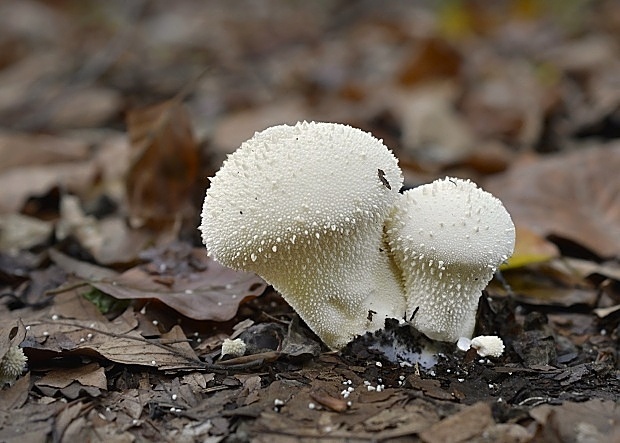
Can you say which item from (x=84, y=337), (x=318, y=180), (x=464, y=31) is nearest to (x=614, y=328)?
(x=318, y=180)

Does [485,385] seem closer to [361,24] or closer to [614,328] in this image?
[614,328]

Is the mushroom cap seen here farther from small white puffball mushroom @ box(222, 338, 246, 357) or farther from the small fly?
small white puffball mushroom @ box(222, 338, 246, 357)

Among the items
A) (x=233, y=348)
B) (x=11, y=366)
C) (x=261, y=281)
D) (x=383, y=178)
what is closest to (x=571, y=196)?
(x=261, y=281)

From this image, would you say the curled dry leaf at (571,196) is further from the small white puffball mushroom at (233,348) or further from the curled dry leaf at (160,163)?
the small white puffball mushroom at (233,348)

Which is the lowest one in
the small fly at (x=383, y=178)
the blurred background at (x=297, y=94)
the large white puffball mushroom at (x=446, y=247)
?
the blurred background at (x=297, y=94)

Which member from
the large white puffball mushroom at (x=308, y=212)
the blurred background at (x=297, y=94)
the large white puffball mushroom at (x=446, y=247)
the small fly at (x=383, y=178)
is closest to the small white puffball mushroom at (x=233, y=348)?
the large white puffball mushroom at (x=308, y=212)

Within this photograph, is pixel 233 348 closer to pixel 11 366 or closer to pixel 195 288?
pixel 195 288

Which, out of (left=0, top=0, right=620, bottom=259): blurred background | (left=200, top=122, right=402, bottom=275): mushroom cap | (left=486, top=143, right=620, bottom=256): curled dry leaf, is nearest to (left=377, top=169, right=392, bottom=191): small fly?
(left=200, top=122, right=402, bottom=275): mushroom cap
